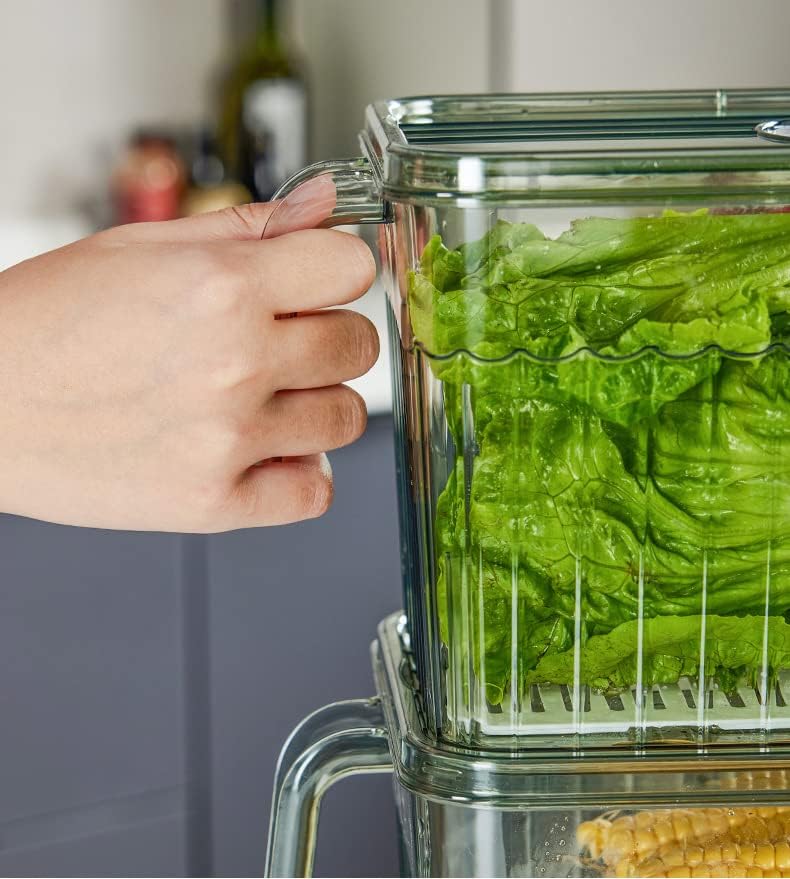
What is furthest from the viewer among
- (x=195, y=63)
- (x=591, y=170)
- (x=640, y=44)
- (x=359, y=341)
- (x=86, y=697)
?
(x=195, y=63)

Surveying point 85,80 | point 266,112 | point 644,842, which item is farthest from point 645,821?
point 85,80

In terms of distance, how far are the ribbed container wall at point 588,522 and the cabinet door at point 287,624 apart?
3.06 ft

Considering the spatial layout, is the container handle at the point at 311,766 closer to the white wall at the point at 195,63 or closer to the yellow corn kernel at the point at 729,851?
the yellow corn kernel at the point at 729,851

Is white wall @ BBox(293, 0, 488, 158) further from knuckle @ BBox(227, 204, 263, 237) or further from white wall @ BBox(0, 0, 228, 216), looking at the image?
knuckle @ BBox(227, 204, 263, 237)

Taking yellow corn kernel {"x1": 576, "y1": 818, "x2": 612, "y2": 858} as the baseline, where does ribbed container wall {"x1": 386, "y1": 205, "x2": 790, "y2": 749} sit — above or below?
above

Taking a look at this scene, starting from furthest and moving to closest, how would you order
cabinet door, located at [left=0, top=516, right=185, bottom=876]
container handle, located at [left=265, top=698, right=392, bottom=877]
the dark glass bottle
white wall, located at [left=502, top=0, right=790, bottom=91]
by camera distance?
1. the dark glass bottle
2. white wall, located at [left=502, top=0, right=790, bottom=91]
3. cabinet door, located at [left=0, top=516, right=185, bottom=876]
4. container handle, located at [left=265, top=698, right=392, bottom=877]

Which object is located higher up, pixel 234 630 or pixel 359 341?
pixel 359 341

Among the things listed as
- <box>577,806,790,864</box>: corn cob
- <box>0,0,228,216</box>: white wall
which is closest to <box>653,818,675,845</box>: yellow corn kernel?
<box>577,806,790,864</box>: corn cob

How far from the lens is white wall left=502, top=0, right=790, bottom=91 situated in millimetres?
1316

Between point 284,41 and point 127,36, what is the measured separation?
242 millimetres

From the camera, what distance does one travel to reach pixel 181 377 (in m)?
0.39

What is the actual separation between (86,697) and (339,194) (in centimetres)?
101

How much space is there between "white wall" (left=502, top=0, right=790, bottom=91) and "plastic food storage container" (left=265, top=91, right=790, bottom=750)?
1.04m

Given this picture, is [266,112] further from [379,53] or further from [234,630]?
[234,630]
